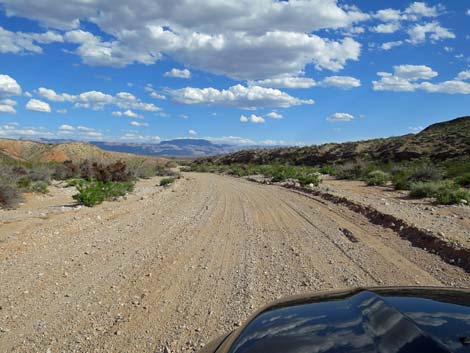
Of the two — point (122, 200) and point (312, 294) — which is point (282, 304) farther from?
point (122, 200)

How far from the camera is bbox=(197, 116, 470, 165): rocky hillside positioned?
48.0 metres

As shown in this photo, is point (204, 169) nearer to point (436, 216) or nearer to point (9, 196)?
point (9, 196)

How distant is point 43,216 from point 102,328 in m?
10.9

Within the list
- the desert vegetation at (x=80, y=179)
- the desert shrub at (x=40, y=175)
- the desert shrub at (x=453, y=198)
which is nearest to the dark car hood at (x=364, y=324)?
the desert shrub at (x=453, y=198)

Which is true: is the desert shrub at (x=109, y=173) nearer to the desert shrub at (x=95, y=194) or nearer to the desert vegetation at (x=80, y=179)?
the desert vegetation at (x=80, y=179)

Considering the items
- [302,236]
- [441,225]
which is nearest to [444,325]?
[302,236]

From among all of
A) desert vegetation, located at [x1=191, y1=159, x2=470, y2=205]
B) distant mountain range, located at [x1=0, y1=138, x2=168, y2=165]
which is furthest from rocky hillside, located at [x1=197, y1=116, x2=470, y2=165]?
distant mountain range, located at [x1=0, y1=138, x2=168, y2=165]

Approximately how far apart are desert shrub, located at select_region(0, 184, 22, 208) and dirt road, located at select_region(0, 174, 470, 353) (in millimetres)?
6859

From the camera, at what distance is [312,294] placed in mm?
3236

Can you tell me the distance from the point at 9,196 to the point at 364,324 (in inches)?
820

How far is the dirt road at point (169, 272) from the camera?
17.1 ft

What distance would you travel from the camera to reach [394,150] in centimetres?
5566

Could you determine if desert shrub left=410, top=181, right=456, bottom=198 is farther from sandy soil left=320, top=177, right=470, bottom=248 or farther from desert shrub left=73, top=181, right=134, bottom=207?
desert shrub left=73, top=181, right=134, bottom=207

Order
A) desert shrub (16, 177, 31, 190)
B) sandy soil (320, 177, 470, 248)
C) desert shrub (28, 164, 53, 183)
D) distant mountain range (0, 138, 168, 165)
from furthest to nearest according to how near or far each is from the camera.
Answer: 1. distant mountain range (0, 138, 168, 165)
2. desert shrub (28, 164, 53, 183)
3. desert shrub (16, 177, 31, 190)
4. sandy soil (320, 177, 470, 248)
